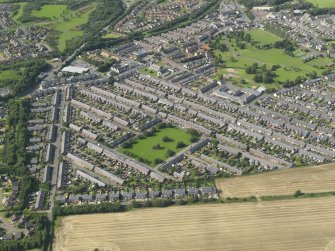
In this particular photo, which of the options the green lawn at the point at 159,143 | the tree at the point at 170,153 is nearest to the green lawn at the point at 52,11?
the green lawn at the point at 159,143

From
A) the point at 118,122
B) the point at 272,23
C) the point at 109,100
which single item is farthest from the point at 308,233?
the point at 272,23

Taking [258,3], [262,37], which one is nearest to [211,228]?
[262,37]

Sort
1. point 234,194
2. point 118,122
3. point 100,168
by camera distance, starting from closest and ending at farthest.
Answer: point 234,194, point 100,168, point 118,122

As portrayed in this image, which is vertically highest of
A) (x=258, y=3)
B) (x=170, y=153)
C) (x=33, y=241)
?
(x=33, y=241)

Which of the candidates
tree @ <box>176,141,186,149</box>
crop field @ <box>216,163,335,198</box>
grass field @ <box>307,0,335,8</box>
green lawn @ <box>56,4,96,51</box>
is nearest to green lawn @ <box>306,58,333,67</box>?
crop field @ <box>216,163,335,198</box>

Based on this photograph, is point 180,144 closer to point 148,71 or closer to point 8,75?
point 148,71

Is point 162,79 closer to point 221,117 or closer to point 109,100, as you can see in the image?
point 109,100
